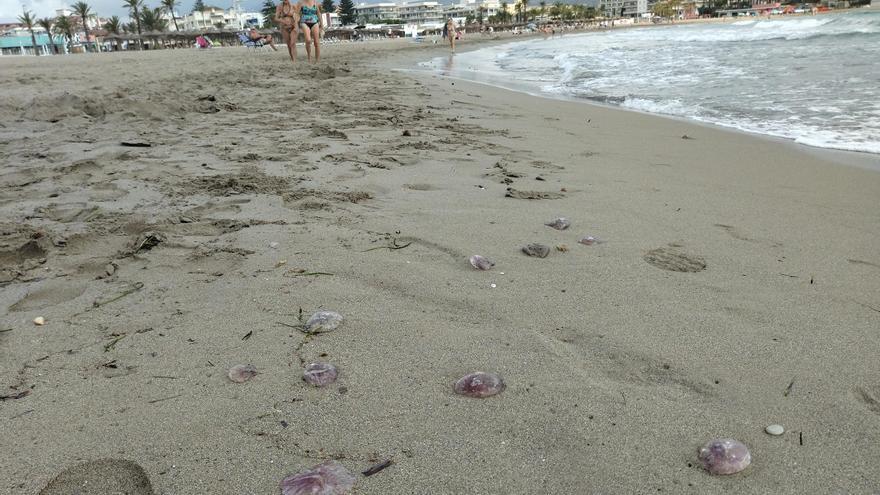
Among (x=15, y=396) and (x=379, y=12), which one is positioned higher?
(x=379, y=12)

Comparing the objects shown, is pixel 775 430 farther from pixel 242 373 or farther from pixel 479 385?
pixel 242 373

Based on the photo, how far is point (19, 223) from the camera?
117 inches

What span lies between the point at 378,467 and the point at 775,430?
112cm

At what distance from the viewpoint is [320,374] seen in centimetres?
175

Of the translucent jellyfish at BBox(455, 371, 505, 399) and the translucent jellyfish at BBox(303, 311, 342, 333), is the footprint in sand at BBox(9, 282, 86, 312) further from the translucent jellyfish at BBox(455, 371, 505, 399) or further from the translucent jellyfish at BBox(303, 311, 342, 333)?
the translucent jellyfish at BBox(455, 371, 505, 399)

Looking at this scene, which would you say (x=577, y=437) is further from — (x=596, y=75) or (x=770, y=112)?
(x=596, y=75)

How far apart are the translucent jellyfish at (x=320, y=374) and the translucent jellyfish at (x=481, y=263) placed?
987 mm

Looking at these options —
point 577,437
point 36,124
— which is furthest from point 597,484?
point 36,124

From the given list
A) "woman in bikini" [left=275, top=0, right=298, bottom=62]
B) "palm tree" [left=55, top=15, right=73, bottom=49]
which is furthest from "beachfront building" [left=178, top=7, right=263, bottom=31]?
"woman in bikini" [left=275, top=0, right=298, bottom=62]

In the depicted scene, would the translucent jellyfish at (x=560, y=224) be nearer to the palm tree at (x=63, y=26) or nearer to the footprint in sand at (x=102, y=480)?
the footprint in sand at (x=102, y=480)

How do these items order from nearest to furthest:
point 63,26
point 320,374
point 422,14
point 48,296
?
point 320,374 < point 48,296 < point 63,26 < point 422,14

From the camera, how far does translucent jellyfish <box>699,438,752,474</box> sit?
4.46 feet

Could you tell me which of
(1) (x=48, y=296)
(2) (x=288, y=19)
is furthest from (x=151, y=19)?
(1) (x=48, y=296)

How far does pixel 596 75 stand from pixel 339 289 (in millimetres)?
11629
